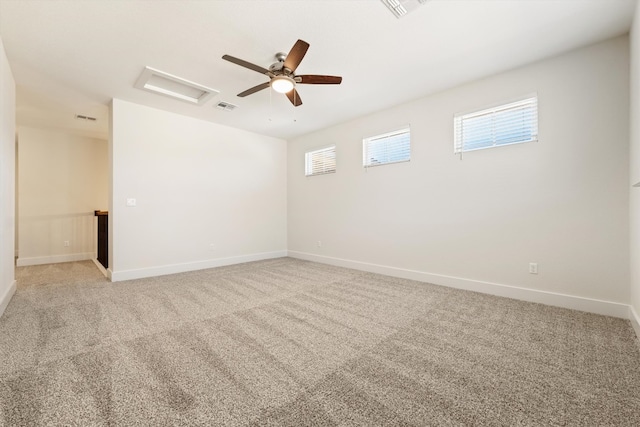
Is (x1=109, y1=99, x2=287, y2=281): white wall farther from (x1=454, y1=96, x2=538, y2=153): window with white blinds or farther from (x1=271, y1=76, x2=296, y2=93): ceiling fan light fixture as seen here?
(x1=454, y1=96, x2=538, y2=153): window with white blinds

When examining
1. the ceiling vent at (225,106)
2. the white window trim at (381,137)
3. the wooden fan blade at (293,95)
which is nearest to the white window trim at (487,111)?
the white window trim at (381,137)

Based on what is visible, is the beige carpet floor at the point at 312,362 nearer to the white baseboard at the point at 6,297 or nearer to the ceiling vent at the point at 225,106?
the white baseboard at the point at 6,297

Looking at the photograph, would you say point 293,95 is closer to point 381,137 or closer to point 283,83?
point 283,83

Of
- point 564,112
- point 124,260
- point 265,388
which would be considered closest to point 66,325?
point 124,260

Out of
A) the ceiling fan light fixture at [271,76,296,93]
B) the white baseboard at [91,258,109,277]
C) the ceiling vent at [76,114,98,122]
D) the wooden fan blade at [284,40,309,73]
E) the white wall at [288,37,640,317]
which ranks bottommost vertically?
the white baseboard at [91,258,109,277]

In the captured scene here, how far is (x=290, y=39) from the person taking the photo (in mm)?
2676

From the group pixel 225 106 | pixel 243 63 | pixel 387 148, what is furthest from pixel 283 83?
pixel 387 148

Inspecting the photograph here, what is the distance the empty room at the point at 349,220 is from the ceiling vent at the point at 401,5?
2 centimetres

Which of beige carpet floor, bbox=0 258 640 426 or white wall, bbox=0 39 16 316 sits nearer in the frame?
beige carpet floor, bbox=0 258 640 426

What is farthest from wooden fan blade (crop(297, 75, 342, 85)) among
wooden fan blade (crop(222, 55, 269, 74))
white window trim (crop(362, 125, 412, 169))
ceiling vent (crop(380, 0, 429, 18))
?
white window trim (crop(362, 125, 412, 169))

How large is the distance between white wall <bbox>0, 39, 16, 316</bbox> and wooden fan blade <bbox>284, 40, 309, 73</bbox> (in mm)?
2888

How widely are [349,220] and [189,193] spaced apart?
3053 millimetres

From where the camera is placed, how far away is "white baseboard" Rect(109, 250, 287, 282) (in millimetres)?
4145

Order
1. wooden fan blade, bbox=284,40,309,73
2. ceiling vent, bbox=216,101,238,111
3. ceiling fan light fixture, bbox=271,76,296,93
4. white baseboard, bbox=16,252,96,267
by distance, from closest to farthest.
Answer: wooden fan blade, bbox=284,40,309,73
ceiling fan light fixture, bbox=271,76,296,93
ceiling vent, bbox=216,101,238,111
white baseboard, bbox=16,252,96,267
